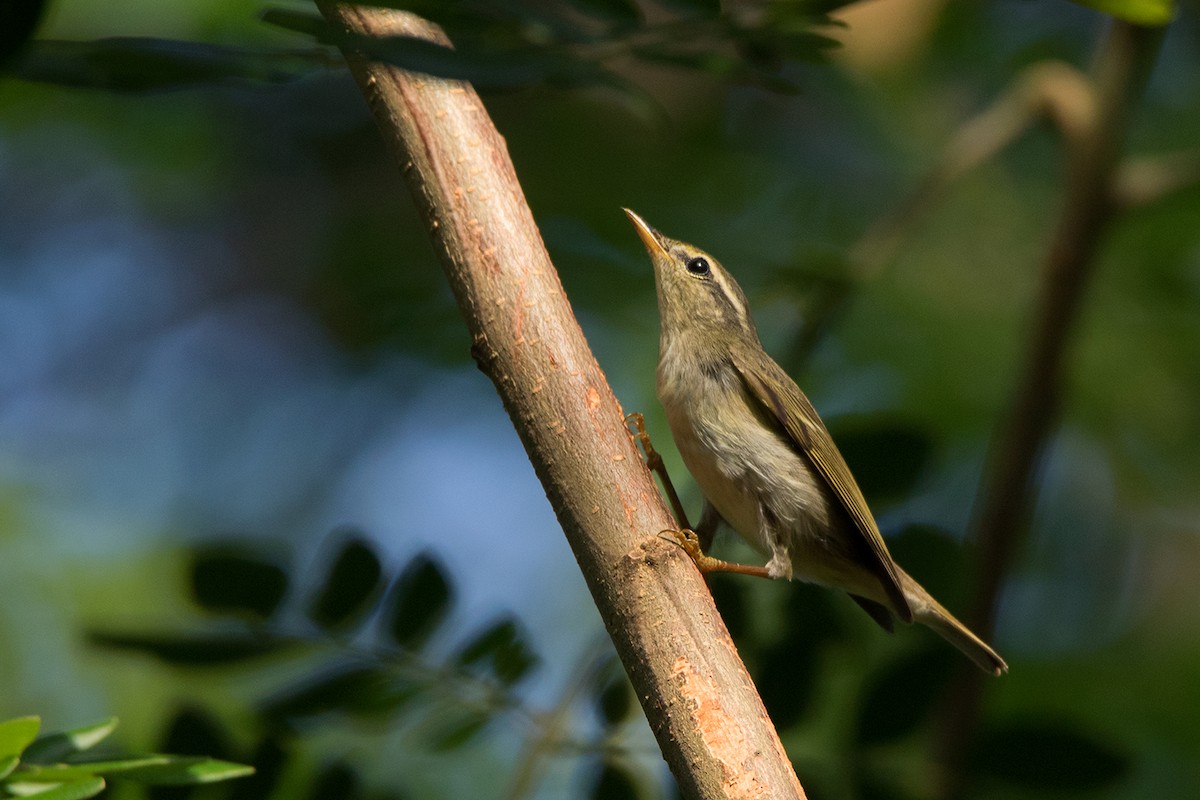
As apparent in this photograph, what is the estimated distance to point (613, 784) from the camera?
289 cm

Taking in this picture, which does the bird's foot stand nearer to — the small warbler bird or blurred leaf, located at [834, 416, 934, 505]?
the small warbler bird

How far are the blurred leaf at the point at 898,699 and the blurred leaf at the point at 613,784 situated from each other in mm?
654

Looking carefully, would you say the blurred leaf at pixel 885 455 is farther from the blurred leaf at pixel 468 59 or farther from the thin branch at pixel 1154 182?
the blurred leaf at pixel 468 59

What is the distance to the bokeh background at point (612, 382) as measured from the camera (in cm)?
312

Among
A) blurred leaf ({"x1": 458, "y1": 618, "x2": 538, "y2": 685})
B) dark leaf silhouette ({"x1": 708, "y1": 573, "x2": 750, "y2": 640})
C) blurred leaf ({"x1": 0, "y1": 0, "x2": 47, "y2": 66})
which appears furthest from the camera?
dark leaf silhouette ({"x1": 708, "y1": 573, "x2": 750, "y2": 640})

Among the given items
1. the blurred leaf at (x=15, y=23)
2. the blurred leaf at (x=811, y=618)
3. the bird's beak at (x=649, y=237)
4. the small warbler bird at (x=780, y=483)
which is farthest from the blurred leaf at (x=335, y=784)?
the bird's beak at (x=649, y=237)

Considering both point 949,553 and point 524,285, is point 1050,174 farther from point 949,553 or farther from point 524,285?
point 524,285

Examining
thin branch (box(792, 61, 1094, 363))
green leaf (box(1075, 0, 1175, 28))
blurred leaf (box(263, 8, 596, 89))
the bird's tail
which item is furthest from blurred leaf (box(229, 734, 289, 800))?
green leaf (box(1075, 0, 1175, 28))

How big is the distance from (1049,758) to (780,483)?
110cm

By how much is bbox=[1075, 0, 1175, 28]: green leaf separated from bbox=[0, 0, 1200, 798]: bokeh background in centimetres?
159

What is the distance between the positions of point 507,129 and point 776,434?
123 inches

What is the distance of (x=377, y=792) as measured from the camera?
113 inches

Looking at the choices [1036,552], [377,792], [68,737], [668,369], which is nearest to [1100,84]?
[668,369]

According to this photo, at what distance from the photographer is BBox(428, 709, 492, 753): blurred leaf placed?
2.97 m
